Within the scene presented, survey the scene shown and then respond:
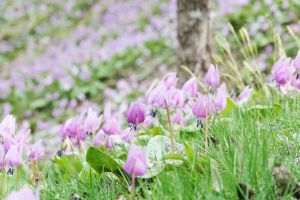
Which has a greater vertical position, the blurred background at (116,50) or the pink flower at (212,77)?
the pink flower at (212,77)

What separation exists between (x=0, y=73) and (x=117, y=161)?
388 inches

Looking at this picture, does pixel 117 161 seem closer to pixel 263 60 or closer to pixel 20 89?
pixel 263 60

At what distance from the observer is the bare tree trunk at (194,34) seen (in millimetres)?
4785

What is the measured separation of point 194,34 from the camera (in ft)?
16.2

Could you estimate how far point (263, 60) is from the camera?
7.52 metres

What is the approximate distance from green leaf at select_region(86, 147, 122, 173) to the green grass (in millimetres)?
41

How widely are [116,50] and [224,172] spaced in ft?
26.5

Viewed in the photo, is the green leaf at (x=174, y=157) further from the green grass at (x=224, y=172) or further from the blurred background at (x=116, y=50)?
the blurred background at (x=116, y=50)

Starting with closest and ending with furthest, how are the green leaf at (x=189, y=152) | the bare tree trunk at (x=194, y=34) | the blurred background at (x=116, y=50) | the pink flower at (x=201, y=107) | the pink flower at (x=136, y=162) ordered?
1. the pink flower at (x=136, y=162)
2. the green leaf at (x=189, y=152)
3. the pink flower at (x=201, y=107)
4. the bare tree trunk at (x=194, y=34)
5. the blurred background at (x=116, y=50)

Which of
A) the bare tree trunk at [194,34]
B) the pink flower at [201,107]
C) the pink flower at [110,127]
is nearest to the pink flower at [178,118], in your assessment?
the pink flower at [110,127]

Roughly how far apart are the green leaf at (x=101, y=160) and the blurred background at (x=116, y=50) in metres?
2.75

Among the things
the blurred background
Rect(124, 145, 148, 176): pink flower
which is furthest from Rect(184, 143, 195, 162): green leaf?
the blurred background

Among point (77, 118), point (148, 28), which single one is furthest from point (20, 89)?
point (77, 118)

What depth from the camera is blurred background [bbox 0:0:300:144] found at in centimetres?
741
